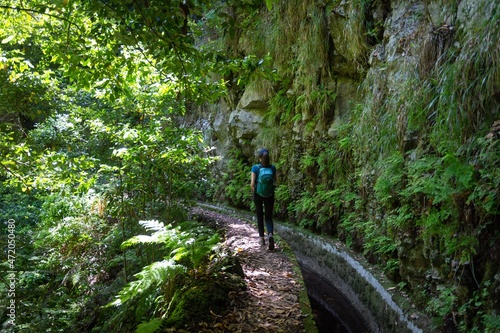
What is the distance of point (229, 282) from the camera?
156 inches

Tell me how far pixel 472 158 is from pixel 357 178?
133 inches

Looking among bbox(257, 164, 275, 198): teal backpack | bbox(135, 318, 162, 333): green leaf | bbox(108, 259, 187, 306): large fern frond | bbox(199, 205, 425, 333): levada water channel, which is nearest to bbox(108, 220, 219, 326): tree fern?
bbox(108, 259, 187, 306): large fern frond

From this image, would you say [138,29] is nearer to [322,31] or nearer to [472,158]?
[472,158]

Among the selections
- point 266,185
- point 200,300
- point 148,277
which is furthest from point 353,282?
point 148,277

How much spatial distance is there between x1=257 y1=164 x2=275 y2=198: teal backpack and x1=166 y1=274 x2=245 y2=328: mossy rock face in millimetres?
2386

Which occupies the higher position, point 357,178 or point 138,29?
point 138,29

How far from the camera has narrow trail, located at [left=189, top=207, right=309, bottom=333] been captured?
3361 mm

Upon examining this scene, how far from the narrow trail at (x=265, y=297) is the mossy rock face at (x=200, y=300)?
0.11 m

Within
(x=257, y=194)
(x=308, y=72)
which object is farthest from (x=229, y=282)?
(x=308, y=72)

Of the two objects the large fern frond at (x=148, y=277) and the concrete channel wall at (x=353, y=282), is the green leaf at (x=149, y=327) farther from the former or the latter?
the concrete channel wall at (x=353, y=282)

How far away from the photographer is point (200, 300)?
11.3ft

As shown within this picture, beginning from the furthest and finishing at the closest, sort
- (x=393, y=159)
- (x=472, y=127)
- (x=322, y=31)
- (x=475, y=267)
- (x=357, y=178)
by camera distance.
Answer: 1. (x=322, y=31)
2. (x=357, y=178)
3. (x=393, y=159)
4. (x=472, y=127)
5. (x=475, y=267)

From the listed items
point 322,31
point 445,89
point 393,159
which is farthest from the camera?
point 322,31

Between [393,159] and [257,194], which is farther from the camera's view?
[257,194]
